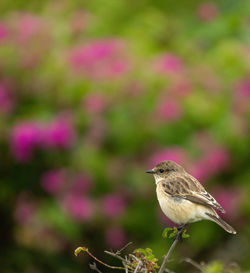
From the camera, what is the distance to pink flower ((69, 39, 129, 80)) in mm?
7004

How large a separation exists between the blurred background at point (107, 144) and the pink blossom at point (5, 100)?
1cm

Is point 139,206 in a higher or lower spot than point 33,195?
lower

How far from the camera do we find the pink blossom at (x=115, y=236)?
669 cm

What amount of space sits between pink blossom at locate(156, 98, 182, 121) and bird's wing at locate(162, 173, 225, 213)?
2.42 metres

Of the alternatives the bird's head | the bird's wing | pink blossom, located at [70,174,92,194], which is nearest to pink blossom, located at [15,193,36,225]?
pink blossom, located at [70,174,92,194]

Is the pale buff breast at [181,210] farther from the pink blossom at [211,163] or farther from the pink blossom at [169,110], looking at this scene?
the pink blossom at [169,110]

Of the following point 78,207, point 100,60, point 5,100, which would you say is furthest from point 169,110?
point 5,100

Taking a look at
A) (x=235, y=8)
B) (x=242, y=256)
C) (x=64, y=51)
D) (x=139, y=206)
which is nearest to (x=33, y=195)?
(x=139, y=206)

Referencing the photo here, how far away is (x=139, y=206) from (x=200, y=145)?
2.82 ft

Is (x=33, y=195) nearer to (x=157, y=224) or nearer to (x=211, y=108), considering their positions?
(x=157, y=224)

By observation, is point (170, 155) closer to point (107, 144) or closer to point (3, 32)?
point (107, 144)

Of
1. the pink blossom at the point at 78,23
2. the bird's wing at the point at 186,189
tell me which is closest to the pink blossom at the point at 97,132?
the pink blossom at the point at 78,23

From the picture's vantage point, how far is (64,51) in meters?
7.53

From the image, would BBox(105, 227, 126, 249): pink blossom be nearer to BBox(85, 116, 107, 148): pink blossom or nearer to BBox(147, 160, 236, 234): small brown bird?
BBox(85, 116, 107, 148): pink blossom
